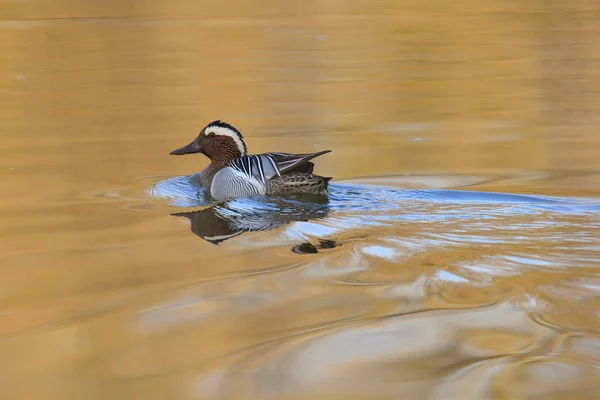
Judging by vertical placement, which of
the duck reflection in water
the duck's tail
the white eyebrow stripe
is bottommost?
the duck reflection in water

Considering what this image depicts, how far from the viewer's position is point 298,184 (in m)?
7.86

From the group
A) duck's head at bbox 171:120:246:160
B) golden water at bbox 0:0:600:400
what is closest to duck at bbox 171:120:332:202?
duck's head at bbox 171:120:246:160

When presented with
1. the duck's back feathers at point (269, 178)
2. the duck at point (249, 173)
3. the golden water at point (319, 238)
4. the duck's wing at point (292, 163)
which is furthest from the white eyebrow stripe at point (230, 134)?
the duck's wing at point (292, 163)

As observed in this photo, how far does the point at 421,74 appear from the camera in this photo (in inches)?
536

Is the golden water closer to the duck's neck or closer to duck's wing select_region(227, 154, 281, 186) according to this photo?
the duck's neck

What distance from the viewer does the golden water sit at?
4.26 metres

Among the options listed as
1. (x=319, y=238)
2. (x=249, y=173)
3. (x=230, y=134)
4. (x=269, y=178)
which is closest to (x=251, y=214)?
(x=269, y=178)

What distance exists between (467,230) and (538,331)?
73.7 inches

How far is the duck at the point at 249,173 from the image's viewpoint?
7.80 metres

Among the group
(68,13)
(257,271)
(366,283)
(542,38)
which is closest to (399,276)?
(366,283)

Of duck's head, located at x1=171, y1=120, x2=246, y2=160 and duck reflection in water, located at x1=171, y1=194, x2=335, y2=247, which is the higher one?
duck's head, located at x1=171, y1=120, x2=246, y2=160

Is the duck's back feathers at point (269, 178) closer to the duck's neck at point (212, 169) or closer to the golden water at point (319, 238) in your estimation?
the duck's neck at point (212, 169)

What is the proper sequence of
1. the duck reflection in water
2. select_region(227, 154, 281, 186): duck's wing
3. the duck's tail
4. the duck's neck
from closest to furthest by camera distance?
1. the duck reflection in water
2. the duck's tail
3. select_region(227, 154, 281, 186): duck's wing
4. the duck's neck

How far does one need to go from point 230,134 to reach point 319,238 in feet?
8.39
